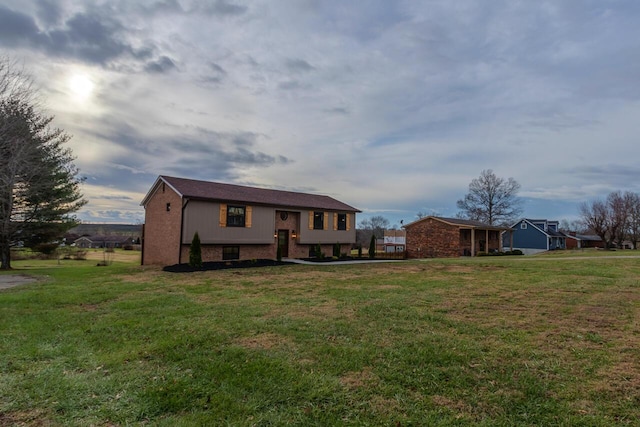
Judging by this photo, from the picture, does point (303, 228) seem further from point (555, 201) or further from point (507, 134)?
point (555, 201)

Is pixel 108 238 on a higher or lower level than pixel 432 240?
lower

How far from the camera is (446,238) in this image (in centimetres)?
2909

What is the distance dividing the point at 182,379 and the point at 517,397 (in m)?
3.15

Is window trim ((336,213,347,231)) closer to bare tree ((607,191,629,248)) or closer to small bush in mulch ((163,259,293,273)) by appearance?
small bush in mulch ((163,259,293,273))

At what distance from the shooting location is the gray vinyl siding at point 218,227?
16406 millimetres

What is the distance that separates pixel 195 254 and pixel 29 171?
7.24 meters

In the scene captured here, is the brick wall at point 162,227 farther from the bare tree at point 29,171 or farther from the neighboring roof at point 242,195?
the bare tree at point 29,171

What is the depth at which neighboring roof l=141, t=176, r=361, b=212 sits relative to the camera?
1722cm

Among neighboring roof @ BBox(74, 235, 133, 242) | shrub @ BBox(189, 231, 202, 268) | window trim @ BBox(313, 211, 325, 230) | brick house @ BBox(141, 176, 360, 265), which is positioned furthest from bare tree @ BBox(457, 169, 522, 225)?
neighboring roof @ BBox(74, 235, 133, 242)

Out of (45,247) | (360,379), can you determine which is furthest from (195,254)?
(360,379)

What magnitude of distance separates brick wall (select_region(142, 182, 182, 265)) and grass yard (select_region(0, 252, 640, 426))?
9211 millimetres

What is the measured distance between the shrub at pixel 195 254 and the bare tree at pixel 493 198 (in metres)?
38.4

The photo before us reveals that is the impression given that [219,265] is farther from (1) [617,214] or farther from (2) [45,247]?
(1) [617,214]

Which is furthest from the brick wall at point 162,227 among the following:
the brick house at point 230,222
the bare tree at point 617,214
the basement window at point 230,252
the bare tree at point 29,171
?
the bare tree at point 617,214
